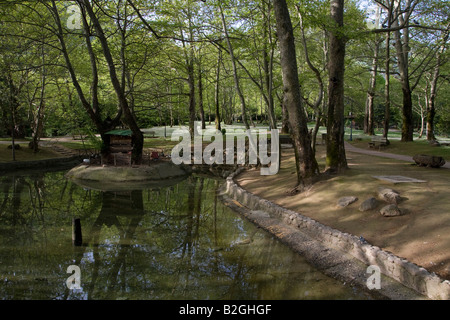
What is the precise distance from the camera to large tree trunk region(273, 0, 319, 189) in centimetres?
1021

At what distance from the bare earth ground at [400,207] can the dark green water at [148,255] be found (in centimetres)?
141

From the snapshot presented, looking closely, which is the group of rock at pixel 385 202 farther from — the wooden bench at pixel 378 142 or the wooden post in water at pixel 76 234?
the wooden bench at pixel 378 142

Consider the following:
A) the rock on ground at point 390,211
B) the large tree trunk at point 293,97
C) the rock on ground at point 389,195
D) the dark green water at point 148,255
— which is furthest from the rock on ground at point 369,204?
the large tree trunk at point 293,97

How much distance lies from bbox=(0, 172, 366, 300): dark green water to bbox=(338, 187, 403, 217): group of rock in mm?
2354

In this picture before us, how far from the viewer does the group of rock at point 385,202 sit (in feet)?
24.8

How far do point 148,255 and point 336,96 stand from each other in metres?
7.84

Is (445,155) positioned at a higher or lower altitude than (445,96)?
lower

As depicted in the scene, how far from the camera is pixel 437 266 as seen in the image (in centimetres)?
534

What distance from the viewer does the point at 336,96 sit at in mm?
10961

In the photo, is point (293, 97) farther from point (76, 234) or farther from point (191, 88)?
point (191, 88)

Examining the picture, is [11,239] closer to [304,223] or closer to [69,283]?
[69,283]

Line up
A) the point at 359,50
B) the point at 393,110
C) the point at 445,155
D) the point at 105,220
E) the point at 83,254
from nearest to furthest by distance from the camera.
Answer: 1. the point at 83,254
2. the point at 105,220
3. the point at 445,155
4. the point at 359,50
5. the point at 393,110

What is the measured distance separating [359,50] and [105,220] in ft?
72.6

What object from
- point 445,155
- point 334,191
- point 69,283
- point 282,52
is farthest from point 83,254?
point 445,155
